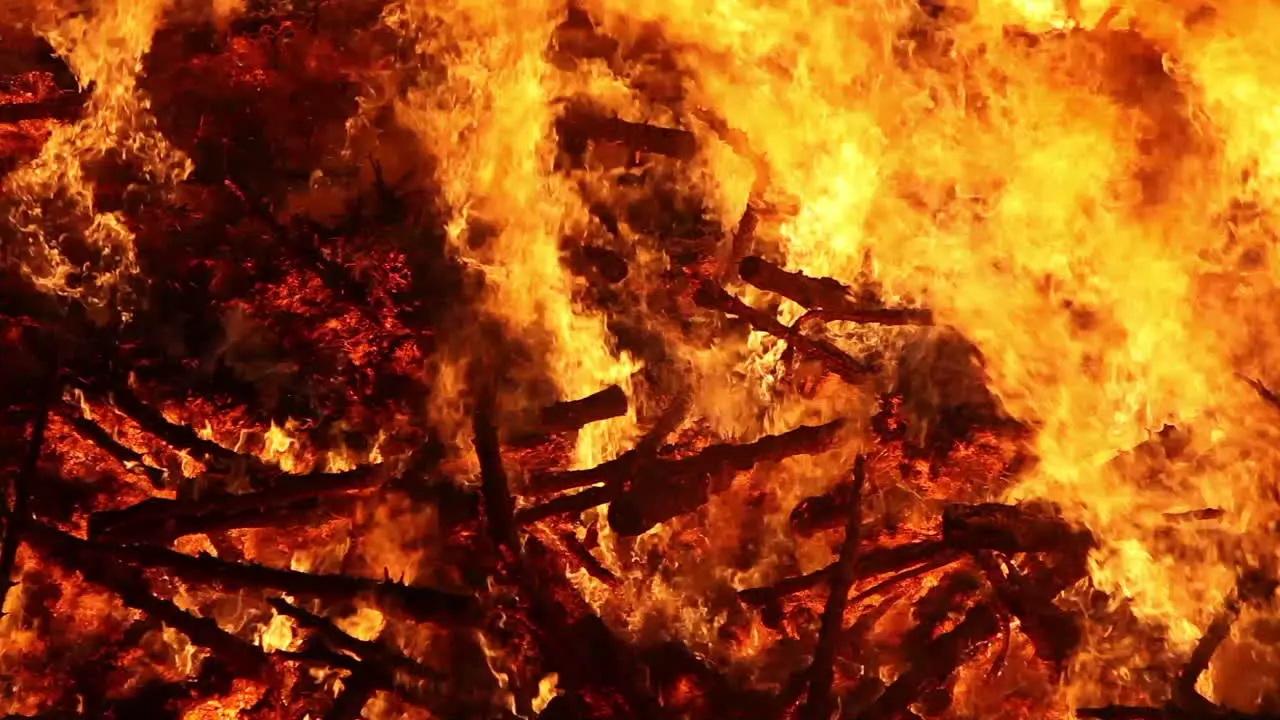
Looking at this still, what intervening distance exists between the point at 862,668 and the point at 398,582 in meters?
1.98

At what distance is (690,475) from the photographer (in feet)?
13.9

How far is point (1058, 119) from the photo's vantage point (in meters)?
4.13

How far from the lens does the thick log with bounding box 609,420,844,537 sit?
412 cm

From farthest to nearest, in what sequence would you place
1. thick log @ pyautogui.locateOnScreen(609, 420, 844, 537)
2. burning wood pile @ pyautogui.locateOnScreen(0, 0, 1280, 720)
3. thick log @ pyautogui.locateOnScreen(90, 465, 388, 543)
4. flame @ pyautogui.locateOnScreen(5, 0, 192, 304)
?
1. flame @ pyautogui.locateOnScreen(5, 0, 192, 304)
2. thick log @ pyautogui.locateOnScreen(609, 420, 844, 537)
3. burning wood pile @ pyautogui.locateOnScreen(0, 0, 1280, 720)
4. thick log @ pyautogui.locateOnScreen(90, 465, 388, 543)

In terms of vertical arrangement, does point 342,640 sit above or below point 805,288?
below

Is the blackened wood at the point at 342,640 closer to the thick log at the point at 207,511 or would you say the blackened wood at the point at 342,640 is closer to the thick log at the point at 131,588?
the thick log at the point at 131,588

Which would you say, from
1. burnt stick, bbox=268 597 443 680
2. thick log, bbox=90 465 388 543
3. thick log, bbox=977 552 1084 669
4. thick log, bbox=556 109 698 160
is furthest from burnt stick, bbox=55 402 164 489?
thick log, bbox=977 552 1084 669

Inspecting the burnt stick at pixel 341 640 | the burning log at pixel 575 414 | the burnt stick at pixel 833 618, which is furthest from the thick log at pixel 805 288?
the burnt stick at pixel 341 640

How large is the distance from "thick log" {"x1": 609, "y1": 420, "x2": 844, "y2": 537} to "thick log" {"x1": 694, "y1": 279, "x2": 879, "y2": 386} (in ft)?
0.76

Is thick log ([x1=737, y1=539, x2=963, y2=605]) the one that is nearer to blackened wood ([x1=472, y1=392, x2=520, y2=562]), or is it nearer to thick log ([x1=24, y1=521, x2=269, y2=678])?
blackened wood ([x1=472, y1=392, x2=520, y2=562])

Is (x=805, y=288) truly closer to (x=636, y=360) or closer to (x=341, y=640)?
(x=636, y=360)

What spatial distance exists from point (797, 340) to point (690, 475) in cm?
75

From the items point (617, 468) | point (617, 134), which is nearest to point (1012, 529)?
→ point (617, 468)

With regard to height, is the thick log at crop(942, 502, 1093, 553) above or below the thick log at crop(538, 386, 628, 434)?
below
